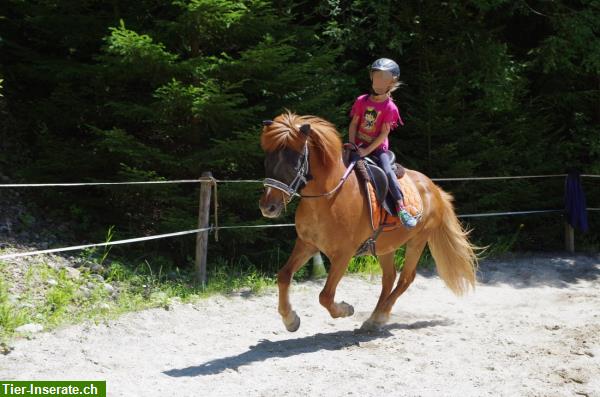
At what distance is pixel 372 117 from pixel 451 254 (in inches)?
81.7

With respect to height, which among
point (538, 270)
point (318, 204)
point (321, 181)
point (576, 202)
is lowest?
point (538, 270)

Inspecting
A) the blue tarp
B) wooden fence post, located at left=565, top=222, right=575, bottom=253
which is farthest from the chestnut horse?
wooden fence post, located at left=565, top=222, right=575, bottom=253

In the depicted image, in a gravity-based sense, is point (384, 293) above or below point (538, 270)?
above

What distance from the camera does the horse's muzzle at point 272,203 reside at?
4898mm

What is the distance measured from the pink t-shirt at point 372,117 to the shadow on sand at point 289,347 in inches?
75.6

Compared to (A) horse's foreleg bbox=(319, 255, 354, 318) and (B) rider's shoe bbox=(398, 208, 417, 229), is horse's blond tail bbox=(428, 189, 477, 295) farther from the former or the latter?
(A) horse's foreleg bbox=(319, 255, 354, 318)

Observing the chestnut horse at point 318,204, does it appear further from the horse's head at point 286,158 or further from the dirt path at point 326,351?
the dirt path at point 326,351

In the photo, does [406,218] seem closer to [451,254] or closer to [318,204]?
[318,204]

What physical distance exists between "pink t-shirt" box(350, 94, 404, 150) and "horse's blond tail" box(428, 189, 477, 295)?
1.48 m

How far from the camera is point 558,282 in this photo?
9.34m

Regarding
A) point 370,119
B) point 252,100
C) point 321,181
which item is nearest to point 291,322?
point 321,181

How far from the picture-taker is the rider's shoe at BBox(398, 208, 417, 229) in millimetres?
6078

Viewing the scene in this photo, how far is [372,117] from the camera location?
609 centimetres

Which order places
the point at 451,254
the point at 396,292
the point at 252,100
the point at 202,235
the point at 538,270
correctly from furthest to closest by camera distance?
the point at 538,270 < the point at 252,100 < the point at 202,235 < the point at 451,254 < the point at 396,292
